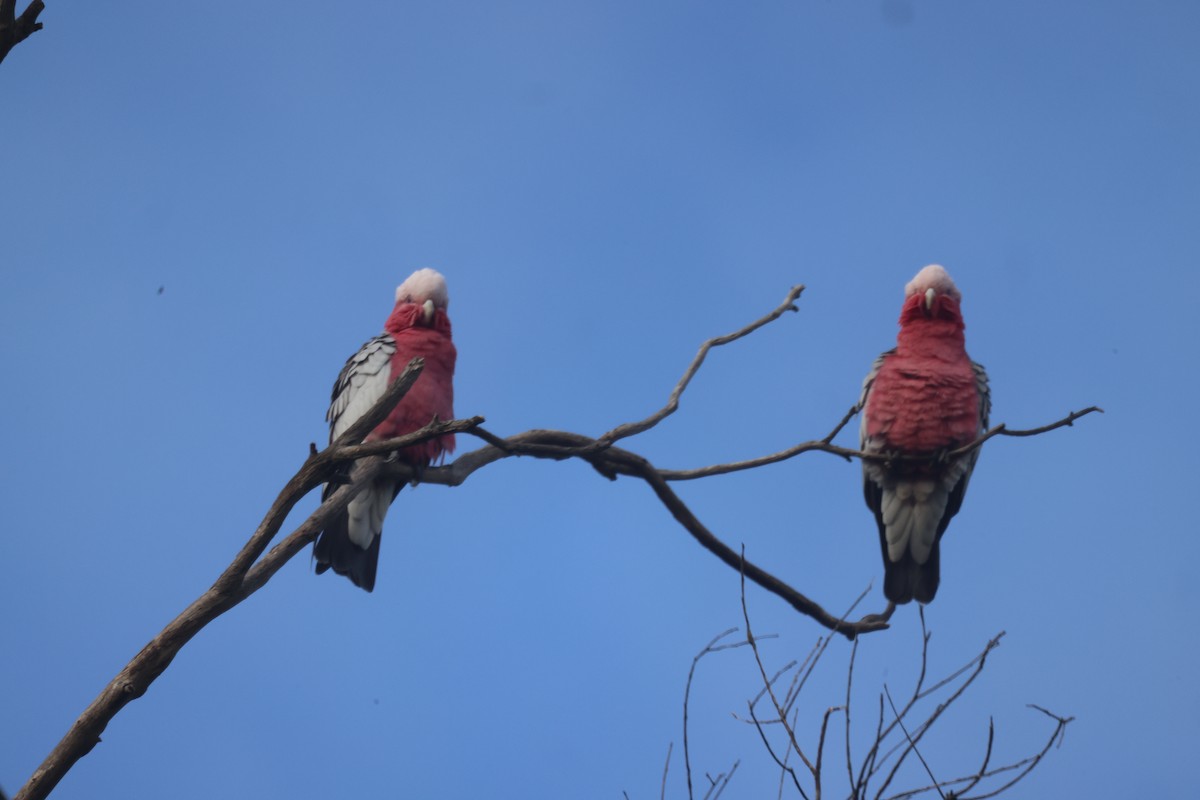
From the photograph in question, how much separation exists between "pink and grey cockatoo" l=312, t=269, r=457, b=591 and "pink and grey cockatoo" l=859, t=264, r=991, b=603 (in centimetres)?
205

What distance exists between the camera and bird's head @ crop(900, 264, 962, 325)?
Result: 5.48 metres

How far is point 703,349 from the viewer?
14.6 ft

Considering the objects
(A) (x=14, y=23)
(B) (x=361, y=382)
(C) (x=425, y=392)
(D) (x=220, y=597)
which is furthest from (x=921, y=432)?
(A) (x=14, y=23)

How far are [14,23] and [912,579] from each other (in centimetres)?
424

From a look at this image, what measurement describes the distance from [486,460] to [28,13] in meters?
2.03

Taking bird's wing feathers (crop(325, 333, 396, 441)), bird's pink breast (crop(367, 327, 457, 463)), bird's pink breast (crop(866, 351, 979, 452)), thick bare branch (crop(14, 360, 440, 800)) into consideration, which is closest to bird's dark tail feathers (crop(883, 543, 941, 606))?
bird's pink breast (crop(866, 351, 979, 452))

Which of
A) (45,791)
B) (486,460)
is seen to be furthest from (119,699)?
(486,460)

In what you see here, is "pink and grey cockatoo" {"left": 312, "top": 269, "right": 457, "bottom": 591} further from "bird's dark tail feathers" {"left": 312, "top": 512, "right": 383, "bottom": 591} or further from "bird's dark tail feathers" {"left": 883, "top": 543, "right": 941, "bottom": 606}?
"bird's dark tail feathers" {"left": 883, "top": 543, "right": 941, "bottom": 606}

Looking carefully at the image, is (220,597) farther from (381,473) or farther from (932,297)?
(932,297)

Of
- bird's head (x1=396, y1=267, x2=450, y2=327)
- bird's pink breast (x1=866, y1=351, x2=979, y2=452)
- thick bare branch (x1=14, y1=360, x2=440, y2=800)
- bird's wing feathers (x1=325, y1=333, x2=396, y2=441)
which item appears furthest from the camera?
bird's head (x1=396, y1=267, x2=450, y2=327)

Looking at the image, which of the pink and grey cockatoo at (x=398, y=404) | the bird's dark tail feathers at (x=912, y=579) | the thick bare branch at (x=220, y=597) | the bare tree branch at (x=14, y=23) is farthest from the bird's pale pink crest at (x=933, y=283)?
the bare tree branch at (x=14, y=23)

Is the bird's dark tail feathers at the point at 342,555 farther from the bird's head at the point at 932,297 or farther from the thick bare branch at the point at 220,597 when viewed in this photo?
the bird's head at the point at 932,297

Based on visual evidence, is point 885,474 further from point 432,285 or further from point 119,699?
point 119,699

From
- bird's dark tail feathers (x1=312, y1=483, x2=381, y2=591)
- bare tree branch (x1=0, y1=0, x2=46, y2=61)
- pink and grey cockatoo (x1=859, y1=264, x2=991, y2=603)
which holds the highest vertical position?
pink and grey cockatoo (x1=859, y1=264, x2=991, y2=603)
